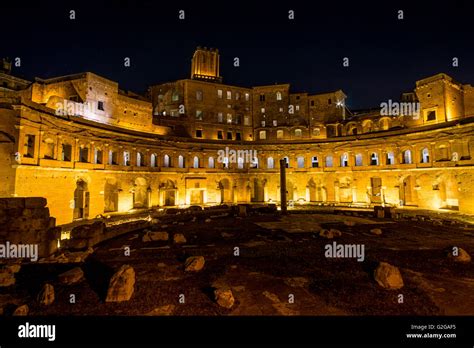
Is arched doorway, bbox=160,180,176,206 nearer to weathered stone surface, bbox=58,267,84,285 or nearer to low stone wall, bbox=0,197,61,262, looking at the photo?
low stone wall, bbox=0,197,61,262

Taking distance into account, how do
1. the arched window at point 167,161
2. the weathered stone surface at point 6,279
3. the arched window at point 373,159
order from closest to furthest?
1. the weathered stone surface at point 6,279
2. the arched window at point 167,161
3. the arched window at point 373,159

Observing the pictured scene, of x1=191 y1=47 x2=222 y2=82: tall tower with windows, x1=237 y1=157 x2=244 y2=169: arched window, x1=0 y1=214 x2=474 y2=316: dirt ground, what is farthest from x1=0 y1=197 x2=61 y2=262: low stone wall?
x1=191 y1=47 x2=222 y2=82: tall tower with windows

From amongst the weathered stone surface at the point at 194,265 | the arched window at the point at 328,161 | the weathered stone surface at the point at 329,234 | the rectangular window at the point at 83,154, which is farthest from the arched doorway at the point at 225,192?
the weathered stone surface at the point at 194,265

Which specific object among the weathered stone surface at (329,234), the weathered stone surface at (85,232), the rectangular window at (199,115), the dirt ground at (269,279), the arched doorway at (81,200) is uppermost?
the rectangular window at (199,115)

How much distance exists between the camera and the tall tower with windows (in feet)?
133

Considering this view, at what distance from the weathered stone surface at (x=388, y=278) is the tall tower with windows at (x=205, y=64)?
39250mm

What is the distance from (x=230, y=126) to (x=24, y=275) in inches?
1318

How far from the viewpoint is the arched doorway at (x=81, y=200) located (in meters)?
23.0

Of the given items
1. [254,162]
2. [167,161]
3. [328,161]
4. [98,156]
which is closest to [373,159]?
[328,161]

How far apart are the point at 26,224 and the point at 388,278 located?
14.6 meters

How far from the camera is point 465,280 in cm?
735

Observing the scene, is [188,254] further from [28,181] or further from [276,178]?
[276,178]

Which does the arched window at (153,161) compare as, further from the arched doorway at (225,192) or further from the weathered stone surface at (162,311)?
the weathered stone surface at (162,311)

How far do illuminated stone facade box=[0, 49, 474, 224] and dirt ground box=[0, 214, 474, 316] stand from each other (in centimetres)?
1298
